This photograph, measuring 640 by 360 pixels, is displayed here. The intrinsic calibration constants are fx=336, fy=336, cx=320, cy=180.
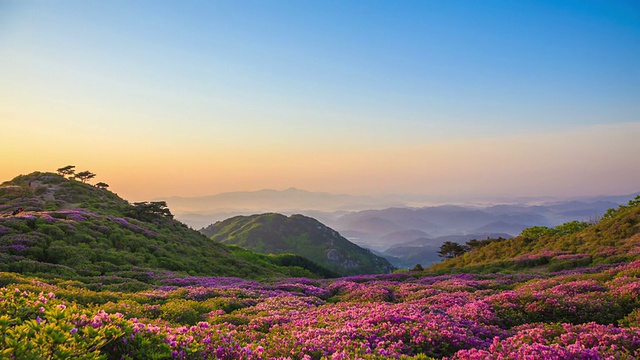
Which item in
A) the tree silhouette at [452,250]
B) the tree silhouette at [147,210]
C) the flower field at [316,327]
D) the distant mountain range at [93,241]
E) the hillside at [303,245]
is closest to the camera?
the flower field at [316,327]

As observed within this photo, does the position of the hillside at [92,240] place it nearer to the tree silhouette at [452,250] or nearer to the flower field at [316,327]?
the flower field at [316,327]

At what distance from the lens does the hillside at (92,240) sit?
22.6m

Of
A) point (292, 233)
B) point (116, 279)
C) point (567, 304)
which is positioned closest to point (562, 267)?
point (567, 304)

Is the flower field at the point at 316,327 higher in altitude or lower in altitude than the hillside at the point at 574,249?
higher

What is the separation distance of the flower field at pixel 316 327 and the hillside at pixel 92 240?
617 cm

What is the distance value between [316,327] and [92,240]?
25196 mm

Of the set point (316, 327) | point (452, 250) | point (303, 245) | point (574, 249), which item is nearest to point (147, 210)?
point (316, 327)

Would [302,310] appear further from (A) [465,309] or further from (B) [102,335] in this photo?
(B) [102,335]

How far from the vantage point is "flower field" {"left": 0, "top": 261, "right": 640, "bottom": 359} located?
6.31 m

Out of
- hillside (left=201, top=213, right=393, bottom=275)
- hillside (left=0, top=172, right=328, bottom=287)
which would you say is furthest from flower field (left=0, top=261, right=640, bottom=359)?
hillside (left=201, top=213, right=393, bottom=275)

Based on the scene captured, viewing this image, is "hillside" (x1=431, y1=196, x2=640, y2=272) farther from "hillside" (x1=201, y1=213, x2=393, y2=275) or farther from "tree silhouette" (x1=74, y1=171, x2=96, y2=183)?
"hillside" (x1=201, y1=213, x2=393, y2=275)

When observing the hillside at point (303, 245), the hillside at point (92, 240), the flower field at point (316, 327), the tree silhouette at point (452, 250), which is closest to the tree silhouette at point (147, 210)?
the hillside at point (92, 240)

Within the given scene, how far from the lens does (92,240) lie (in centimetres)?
2812

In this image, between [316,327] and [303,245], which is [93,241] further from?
[303,245]
